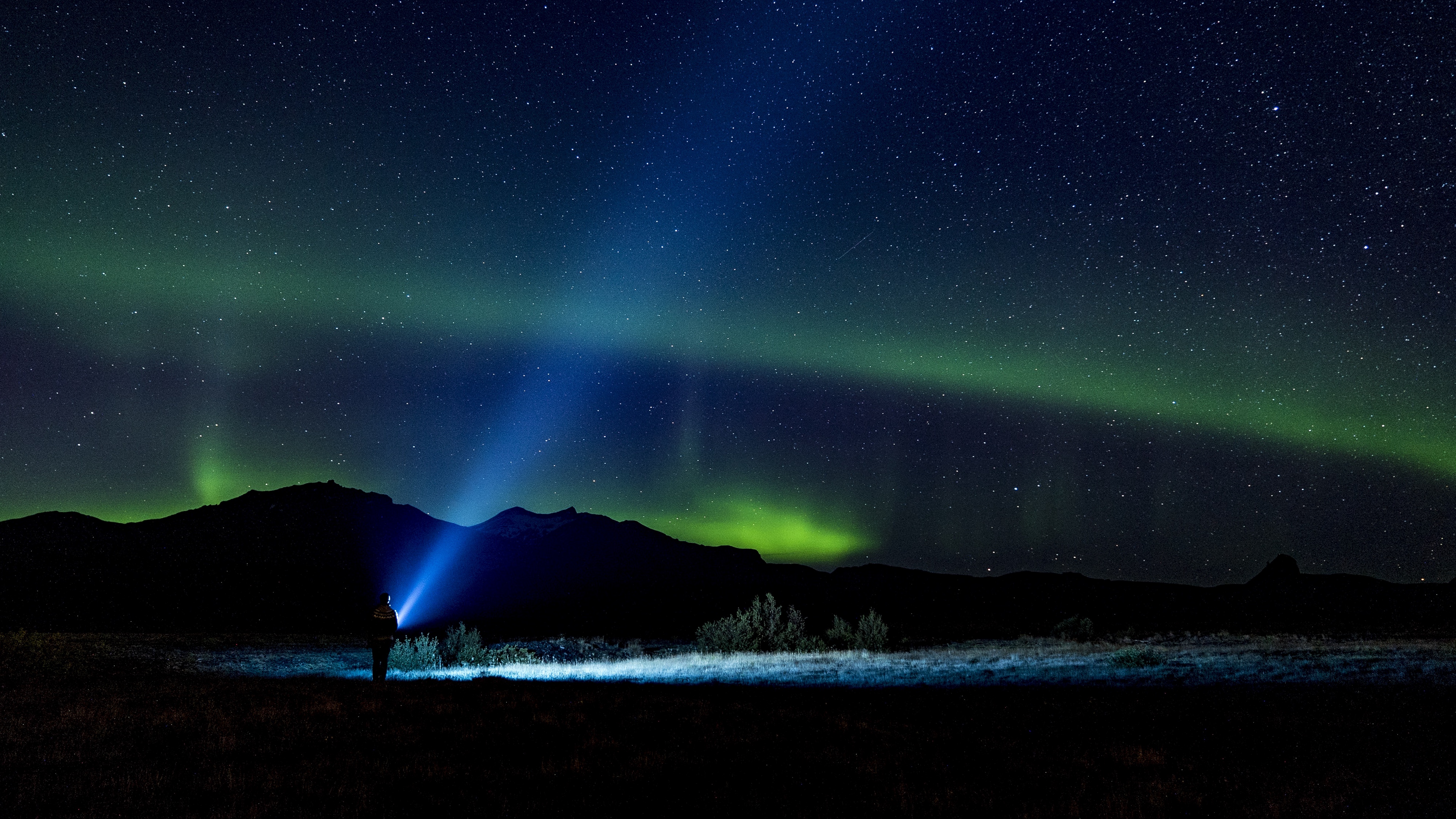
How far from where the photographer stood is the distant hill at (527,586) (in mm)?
75125

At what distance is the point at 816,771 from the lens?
9273 millimetres

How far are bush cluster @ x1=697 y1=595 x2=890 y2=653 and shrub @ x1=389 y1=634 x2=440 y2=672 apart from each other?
1181 centimetres

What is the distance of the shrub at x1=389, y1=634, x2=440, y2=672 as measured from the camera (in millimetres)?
24656

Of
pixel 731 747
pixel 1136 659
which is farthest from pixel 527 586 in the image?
pixel 731 747

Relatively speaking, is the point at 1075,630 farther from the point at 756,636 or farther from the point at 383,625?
the point at 383,625

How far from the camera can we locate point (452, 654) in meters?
29.0

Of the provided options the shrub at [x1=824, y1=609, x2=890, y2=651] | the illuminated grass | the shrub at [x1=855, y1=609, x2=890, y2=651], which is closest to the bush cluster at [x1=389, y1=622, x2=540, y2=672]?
the illuminated grass

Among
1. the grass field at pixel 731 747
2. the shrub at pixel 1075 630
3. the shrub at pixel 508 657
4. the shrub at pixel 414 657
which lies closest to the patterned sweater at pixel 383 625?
the grass field at pixel 731 747

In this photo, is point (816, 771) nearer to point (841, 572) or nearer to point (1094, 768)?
point (1094, 768)

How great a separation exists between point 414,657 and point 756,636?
1476cm

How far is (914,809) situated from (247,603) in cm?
9767

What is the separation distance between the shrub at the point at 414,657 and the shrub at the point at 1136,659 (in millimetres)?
18783

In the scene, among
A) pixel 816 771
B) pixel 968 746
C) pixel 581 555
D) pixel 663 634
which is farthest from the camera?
pixel 581 555

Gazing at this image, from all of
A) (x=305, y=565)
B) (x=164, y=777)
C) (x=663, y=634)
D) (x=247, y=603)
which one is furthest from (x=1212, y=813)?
(x=305, y=565)
